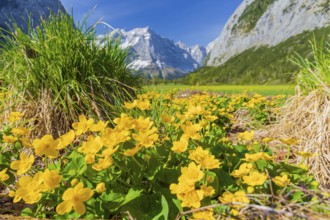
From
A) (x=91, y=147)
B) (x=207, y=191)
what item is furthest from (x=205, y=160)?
(x=91, y=147)

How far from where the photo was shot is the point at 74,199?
1.60 meters

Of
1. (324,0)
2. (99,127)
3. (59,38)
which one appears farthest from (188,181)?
(324,0)

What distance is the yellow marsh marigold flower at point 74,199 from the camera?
5.17 ft

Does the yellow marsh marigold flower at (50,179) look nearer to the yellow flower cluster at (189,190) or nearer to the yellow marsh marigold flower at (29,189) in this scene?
the yellow marsh marigold flower at (29,189)

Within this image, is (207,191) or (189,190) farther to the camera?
(207,191)

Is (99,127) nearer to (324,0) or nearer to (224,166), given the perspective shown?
(224,166)

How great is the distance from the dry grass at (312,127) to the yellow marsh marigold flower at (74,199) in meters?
2.24

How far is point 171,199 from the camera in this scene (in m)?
2.11

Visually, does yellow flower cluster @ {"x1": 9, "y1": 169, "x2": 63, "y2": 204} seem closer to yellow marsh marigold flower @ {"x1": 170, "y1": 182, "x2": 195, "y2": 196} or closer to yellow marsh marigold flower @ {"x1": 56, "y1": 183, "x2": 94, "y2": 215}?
yellow marsh marigold flower @ {"x1": 56, "y1": 183, "x2": 94, "y2": 215}

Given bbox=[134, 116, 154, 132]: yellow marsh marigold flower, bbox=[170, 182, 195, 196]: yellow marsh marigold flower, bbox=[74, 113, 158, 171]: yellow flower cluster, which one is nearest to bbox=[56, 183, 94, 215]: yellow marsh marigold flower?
bbox=[74, 113, 158, 171]: yellow flower cluster

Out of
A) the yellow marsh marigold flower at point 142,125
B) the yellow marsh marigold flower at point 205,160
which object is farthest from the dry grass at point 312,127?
the yellow marsh marigold flower at point 142,125

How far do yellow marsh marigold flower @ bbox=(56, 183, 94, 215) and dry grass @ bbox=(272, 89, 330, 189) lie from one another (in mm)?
2243

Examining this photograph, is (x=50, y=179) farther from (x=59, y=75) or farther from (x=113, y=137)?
(x=59, y=75)

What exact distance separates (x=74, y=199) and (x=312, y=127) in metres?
2.75
